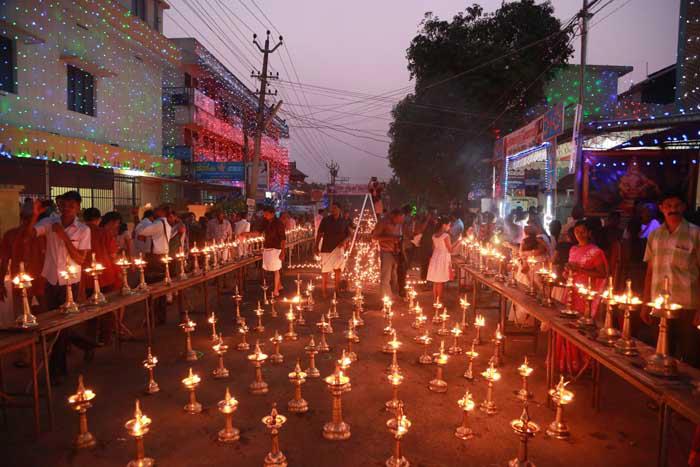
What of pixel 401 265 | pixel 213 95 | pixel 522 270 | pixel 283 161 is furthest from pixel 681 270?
pixel 283 161

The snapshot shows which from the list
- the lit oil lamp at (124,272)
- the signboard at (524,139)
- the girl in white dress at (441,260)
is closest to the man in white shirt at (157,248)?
the lit oil lamp at (124,272)

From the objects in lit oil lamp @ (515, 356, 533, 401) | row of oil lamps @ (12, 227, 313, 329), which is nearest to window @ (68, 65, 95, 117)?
row of oil lamps @ (12, 227, 313, 329)

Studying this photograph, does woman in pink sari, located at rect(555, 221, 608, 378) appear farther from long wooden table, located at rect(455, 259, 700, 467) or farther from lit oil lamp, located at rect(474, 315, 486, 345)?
lit oil lamp, located at rect(474, 315, 486, 345)

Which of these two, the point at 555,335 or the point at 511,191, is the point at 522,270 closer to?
the point at 555,335

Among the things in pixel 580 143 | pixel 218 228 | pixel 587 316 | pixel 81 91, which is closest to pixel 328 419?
pixel 587 316

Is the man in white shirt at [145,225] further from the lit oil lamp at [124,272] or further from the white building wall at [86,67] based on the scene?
the white building wall at [86,67]

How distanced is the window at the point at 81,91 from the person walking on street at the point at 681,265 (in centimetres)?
1578

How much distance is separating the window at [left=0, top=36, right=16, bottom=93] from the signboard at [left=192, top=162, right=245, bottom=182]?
10.7 m

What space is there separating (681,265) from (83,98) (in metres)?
16.6

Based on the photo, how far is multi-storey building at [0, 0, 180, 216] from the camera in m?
12.1

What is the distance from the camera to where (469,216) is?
23109mm

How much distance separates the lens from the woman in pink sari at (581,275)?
586cm

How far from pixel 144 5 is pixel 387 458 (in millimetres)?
21657

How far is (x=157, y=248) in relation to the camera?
9.19 meters
